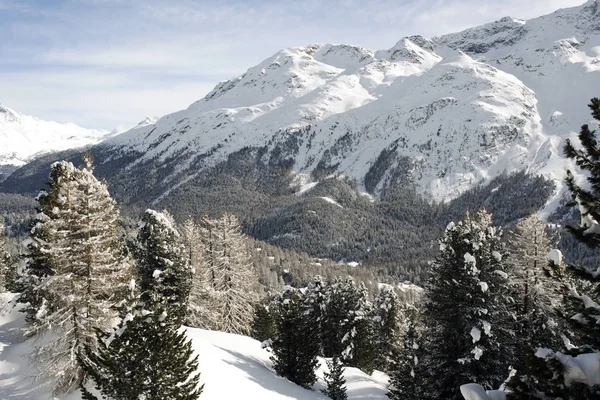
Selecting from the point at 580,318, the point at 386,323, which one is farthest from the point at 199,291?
the point at 580,318

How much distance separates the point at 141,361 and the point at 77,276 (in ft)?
26.5

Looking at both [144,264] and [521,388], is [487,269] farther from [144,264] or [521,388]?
[144,264]

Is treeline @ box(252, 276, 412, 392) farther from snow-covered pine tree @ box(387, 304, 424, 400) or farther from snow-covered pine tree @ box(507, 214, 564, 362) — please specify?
snow-covered pine tree @ box(507, 214, 564, 362)

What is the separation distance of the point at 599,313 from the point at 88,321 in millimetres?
20463

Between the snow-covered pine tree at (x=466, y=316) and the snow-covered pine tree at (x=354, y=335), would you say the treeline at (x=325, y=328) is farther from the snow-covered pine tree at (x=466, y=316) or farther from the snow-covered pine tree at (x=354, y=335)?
the snow-covered pine tree at (x=466, y=316)

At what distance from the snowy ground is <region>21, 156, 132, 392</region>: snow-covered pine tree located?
1407 millimetres

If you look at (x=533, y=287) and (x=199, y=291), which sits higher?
(x=533, y=287)

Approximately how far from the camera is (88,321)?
815 inches

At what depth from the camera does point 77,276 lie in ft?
68.0

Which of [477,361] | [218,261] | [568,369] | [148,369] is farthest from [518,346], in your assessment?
[218,261]

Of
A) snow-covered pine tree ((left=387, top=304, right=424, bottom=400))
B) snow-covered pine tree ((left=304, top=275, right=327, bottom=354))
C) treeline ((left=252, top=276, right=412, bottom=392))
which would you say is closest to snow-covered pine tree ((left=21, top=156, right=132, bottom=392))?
treeline ((left=252, top=276, right=412, bottom=392))

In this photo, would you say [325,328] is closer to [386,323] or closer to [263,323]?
[263,323]

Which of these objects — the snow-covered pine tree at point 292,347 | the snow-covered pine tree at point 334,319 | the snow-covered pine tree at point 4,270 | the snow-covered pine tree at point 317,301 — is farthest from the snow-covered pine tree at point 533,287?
the snow-covered pine tree at point 4,270

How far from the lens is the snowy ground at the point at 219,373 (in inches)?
841
